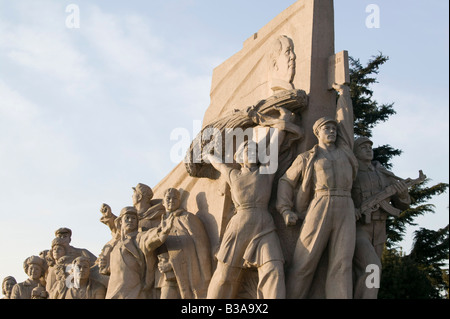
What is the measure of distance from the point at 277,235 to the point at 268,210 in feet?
1.17

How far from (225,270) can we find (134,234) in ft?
6.26

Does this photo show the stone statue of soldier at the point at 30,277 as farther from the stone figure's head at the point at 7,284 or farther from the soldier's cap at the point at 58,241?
the soldier's cap at the point at 58,241

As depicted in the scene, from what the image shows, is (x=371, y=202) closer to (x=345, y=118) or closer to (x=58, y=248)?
(x=345, y=118)

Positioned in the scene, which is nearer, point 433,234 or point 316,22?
point 316,22

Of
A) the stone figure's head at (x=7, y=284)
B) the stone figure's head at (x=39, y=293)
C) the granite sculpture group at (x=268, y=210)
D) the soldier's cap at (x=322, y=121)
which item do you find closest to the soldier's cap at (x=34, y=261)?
the stone figure's head at (x=7, y=284)

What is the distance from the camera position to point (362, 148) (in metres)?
9.43

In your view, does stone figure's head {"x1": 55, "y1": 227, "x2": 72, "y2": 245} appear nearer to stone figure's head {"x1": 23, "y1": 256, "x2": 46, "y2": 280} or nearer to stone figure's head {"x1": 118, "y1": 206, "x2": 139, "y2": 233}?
stone figure's head {"x1": 23, "y1": 256, "x2": 46, "y2": 280}

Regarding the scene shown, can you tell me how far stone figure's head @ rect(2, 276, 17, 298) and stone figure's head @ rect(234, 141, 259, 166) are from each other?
548 centimetres

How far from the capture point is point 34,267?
1245 cm

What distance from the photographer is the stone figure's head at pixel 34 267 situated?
1242 cm

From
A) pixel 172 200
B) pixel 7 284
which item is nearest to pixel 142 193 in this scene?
pixel 172 200
